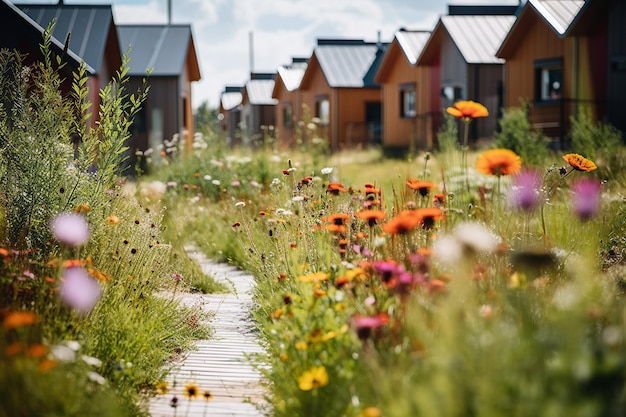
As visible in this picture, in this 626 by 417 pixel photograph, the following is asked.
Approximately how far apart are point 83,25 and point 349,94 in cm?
1294

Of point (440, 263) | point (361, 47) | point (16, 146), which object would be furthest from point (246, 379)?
point (361, 47)

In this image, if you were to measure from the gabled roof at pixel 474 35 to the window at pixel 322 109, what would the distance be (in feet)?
25.2

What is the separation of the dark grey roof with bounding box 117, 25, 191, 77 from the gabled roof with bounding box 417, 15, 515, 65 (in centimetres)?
745

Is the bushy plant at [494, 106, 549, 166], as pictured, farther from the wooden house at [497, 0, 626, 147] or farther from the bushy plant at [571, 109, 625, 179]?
the wooden house at [497, 0, 626, 147]

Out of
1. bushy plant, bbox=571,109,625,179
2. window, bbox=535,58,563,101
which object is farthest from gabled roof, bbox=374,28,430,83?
bushy plant, bbox=571,109,625,179

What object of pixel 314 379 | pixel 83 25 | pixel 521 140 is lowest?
pixel 314 379

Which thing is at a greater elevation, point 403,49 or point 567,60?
point 403,49

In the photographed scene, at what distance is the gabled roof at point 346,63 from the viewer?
29219 millimetres

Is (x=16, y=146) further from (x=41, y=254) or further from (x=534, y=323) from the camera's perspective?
(x=534, y=323)

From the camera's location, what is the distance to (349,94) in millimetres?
29453

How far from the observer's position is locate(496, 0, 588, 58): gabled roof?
17.0 metres

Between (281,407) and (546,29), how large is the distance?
17303 mm

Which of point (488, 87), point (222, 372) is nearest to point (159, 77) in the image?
point (488, 87)

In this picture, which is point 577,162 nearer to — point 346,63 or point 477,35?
point 477,35
